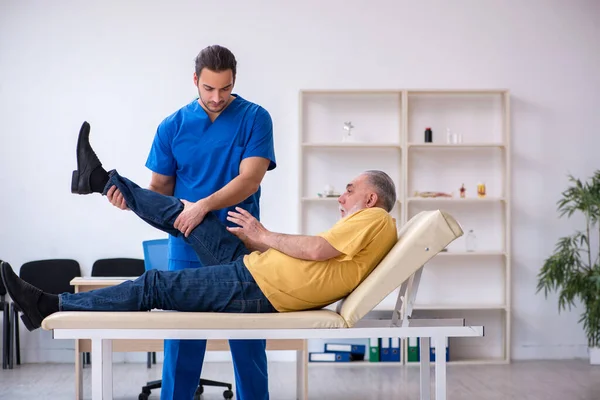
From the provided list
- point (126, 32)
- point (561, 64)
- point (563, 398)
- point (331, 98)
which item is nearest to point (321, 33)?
point (331, 98)

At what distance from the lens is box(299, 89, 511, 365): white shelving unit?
5.41 metres

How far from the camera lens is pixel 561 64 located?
552 centimetres

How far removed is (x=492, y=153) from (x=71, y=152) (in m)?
3.00

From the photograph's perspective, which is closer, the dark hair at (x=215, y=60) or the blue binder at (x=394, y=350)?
the dark hair at (x=215, y=60)

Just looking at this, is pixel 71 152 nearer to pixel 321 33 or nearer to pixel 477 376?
pixel 321 33

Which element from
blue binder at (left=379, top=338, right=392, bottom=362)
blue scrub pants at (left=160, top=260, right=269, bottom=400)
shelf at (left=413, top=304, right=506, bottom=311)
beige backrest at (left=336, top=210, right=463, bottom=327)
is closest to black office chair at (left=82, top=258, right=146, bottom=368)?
blue binder at (left=379, top=338, right=392, bottom=362)

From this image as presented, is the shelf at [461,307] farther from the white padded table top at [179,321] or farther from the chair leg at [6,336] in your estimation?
the white padded table top at [179,321]

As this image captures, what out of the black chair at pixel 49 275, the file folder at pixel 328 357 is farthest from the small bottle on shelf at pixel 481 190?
the black chair at pixel 49 275

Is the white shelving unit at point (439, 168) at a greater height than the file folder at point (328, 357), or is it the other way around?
the white shelving unit at point (439, 168)

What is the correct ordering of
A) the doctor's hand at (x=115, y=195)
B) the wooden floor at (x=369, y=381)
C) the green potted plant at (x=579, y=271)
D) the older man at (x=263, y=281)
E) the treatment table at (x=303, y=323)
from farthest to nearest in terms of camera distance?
the green potted plant at (x=579, y=271) < the wooden floor at (x=369, y=381) < the doctor's hand at (x=115, y=195) < the older man at (x=263, y=281) < the treatment table at (x=303, y=323)

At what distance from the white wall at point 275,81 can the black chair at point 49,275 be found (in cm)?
11

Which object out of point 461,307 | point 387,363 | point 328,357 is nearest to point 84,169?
point 328,357

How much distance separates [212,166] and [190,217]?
10.8 inches

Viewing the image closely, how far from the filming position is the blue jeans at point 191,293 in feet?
7.48
